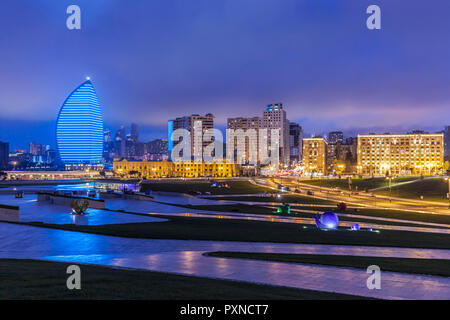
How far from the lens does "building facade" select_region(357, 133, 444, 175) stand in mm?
174625

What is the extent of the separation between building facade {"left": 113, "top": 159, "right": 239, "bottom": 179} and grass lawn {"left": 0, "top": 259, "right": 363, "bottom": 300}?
144 m

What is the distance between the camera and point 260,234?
1855 centimetres

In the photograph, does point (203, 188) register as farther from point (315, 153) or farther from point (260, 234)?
point (315, 153)

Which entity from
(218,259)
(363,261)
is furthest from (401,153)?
(218,259)

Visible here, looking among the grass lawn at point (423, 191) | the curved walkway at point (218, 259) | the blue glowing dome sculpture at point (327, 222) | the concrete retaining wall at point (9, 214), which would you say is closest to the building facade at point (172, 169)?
the grass lawn at point (423, 191)

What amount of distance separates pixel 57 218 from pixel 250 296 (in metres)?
19.0

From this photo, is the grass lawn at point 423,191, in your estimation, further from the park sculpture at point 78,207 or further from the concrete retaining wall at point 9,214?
the concrete retaining wall at point 9,214

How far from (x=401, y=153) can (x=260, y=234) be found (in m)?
183

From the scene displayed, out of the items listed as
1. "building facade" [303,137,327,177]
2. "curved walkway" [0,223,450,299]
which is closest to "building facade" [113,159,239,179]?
"building facade" [303,137,327,177]
